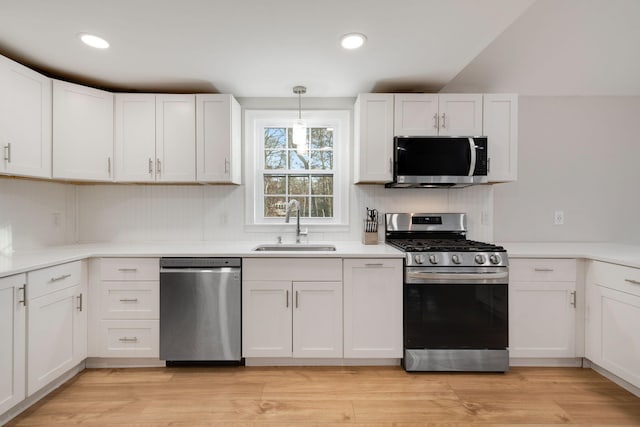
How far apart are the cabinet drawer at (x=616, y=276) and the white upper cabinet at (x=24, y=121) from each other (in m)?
3.99

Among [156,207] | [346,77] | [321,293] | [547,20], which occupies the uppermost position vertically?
[547,20]

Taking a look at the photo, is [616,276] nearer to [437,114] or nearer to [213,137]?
[437,114]

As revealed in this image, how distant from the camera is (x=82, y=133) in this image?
8.32 ft

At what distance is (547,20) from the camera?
89.7 inches

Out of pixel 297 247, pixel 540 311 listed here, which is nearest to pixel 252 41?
pixel 297 247

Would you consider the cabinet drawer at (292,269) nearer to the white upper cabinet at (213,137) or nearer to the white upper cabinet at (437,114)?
the white upper cabinet at (213,137)

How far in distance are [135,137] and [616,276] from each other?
368 cm

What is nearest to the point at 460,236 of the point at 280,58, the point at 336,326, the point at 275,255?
the point at 336,326

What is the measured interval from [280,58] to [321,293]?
171 centimetres

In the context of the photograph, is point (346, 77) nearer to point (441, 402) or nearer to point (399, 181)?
point (399, 181)

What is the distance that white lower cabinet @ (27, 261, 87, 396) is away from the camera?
6.21 feet

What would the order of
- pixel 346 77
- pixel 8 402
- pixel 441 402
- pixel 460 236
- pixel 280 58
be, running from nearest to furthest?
1. pixel 8 402
2. pixel 441 402
3. pixel 280 58
4. pixel 346 77
5. pixel 460 236

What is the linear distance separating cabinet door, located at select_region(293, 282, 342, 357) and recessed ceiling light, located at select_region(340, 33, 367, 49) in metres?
1.63

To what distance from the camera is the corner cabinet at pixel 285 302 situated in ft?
7.79
